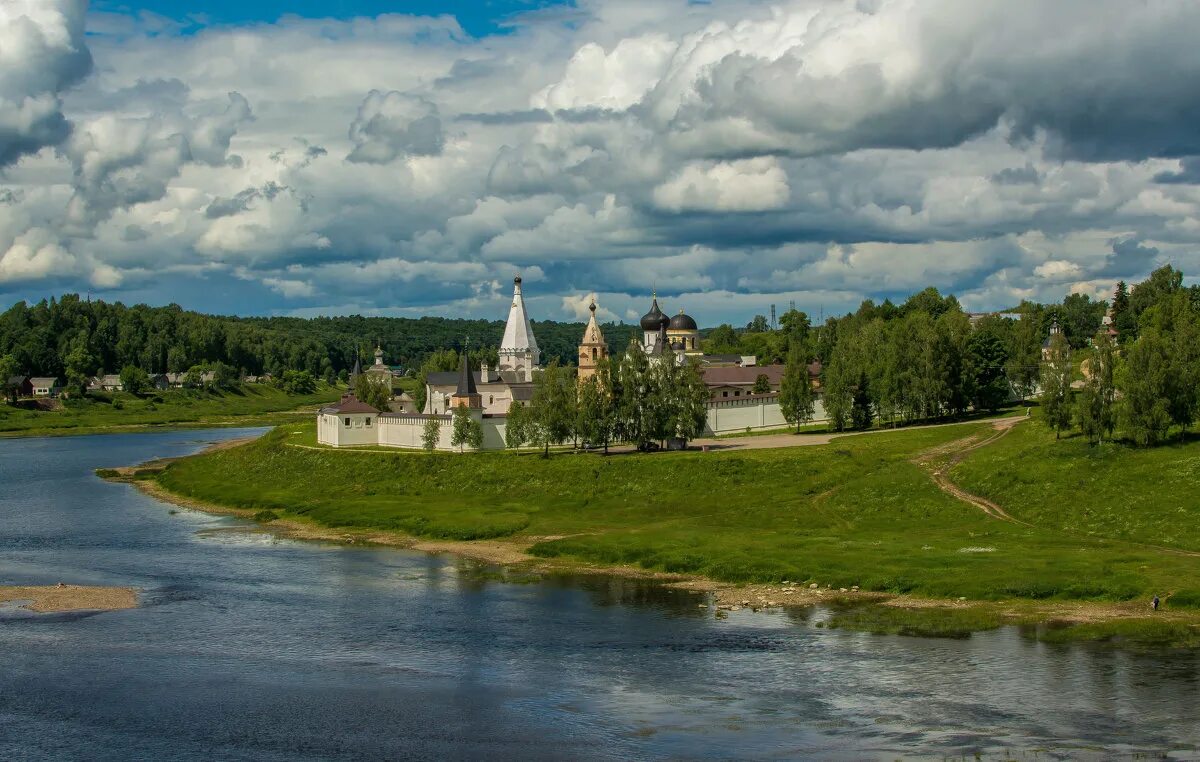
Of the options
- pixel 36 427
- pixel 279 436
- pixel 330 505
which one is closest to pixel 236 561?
pixel 330 505

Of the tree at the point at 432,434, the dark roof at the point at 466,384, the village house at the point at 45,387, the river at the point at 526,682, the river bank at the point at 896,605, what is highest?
the village house at the point at 45,387

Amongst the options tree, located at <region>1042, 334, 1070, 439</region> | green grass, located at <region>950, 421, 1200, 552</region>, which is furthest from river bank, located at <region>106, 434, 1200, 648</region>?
tree, located at <region>1042, 334, 1070, 439</region>

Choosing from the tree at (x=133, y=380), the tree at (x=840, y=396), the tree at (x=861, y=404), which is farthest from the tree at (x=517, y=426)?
the tree at (x=133, y=380)

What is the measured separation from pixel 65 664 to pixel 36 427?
423ft

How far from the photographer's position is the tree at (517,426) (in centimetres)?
8850

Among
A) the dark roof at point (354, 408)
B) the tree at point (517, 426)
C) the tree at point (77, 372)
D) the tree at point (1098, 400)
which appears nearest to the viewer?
the tree at point (1098, 400)

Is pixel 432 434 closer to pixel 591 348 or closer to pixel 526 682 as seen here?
pixel 591 348

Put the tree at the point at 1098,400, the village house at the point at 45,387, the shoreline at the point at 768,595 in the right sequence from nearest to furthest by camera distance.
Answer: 1. the shoreline at the point at 768,595
2. the tree at the point at 1098,400
3. the village house at the point at 45,387

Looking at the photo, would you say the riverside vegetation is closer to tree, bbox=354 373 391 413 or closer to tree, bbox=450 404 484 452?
tree, bbox=450 404 484 452

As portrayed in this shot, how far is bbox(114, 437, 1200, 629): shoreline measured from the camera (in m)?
42.6

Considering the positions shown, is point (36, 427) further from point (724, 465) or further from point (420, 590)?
point (420, 590)

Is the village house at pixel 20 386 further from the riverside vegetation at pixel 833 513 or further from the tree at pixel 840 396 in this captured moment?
the tree at pixel 840 396

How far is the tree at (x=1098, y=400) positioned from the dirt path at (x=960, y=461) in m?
7.62

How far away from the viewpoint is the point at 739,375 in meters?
121
